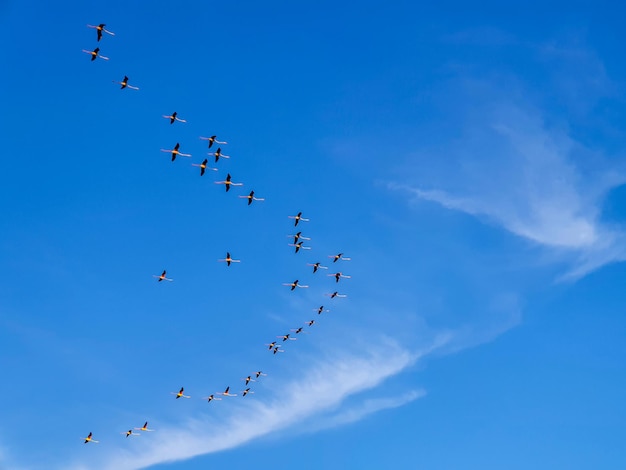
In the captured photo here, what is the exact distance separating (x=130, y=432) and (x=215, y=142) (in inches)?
2270

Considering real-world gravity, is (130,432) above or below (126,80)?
below

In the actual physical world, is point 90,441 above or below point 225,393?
below

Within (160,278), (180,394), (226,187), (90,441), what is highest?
(226,187)

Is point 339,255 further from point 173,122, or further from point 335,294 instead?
point 173,122

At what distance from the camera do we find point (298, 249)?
467 ft

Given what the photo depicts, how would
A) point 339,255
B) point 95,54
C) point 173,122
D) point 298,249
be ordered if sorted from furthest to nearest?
1. point 339,255
2. point 298,249
3. point 173,122
4. point 95,54

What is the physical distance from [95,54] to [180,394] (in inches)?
2601

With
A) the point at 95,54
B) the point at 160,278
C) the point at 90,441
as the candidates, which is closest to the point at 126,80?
the point at 95,54

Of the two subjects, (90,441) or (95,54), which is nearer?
(95,54)

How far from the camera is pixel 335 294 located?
157 metres

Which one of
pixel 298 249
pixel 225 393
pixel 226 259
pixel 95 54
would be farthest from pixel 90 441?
pixel 95 54

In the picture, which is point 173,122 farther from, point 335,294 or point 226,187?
point 335,294

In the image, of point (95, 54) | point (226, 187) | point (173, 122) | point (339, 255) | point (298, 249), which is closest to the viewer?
point (95, 54)

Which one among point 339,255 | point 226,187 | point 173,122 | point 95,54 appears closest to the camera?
point 95,54
